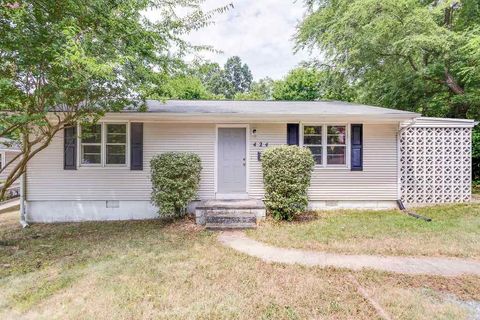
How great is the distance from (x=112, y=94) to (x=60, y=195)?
11.3ft

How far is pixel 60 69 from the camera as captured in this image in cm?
493

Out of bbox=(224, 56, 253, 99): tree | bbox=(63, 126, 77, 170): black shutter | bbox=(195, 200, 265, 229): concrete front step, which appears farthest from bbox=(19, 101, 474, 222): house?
bbox=(224, 56, 253, 99): tree

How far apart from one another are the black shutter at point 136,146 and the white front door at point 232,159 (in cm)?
222

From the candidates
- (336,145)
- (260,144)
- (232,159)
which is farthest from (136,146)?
A: (336,145)

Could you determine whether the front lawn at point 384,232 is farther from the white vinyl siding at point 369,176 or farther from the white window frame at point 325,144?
the white window frame at point 325,144

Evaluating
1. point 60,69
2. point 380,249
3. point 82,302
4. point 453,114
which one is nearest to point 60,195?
point 60,69

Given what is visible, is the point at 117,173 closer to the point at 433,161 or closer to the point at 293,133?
the point at 293,133

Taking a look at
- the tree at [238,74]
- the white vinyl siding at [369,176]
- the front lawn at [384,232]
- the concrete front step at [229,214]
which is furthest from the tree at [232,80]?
the front lawn at [384,232]

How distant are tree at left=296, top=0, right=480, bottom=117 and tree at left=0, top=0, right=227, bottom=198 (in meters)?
8.23

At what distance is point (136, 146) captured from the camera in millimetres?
7359

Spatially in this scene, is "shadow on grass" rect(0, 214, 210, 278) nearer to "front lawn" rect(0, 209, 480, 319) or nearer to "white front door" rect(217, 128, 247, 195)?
"front lawn" rect(0, 209, 480, 319)

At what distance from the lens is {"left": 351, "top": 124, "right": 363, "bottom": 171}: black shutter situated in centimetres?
768

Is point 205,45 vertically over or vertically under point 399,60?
under

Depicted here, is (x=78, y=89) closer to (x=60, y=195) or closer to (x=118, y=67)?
(x=118, y=67)
